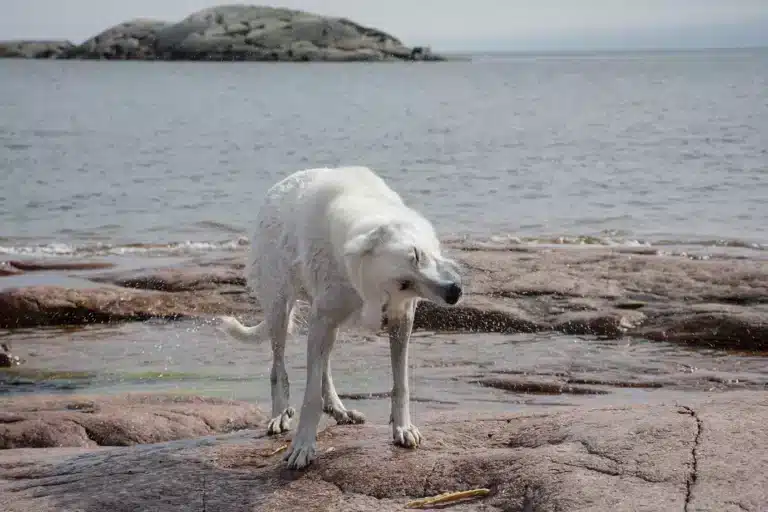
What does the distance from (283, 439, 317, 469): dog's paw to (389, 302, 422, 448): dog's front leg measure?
18.9 inches

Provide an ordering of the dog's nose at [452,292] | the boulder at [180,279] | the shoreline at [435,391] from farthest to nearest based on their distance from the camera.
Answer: the boulder at [180,279] → the shoreline at [435,391] → the dog's nose at [452,292]

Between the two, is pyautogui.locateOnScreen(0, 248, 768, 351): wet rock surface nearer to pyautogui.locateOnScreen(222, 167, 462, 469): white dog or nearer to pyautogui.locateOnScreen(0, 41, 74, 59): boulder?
pyautogui.locateOnScreen(222, 167, 462, 469): white dog

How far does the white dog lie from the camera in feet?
18.0

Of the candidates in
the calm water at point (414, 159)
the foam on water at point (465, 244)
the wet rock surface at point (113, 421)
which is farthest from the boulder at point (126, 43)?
the wet rock surface at point (113, 421)

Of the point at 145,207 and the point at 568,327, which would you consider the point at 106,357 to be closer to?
the point at 568,327

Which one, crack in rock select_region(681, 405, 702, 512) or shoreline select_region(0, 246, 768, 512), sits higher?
crack in rock select_region(681, 405, 702, 512)

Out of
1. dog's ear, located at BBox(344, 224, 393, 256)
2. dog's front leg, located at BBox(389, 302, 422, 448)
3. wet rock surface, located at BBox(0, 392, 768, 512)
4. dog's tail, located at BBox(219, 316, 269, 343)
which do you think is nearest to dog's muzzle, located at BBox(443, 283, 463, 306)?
dog's ear, located at BBox(344, 224, 393, 256)

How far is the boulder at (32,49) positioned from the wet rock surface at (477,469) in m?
168

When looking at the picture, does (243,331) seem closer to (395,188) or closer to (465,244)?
(465,244)

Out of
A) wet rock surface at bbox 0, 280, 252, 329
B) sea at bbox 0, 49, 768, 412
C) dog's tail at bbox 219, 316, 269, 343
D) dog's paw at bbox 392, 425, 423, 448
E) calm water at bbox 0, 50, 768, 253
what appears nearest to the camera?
dog's paw at bbox 392, 425, 423, 448

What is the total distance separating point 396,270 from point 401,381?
1.21 meters

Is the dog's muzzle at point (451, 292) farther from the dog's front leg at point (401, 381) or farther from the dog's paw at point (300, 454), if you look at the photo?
the dog's paw at point (300, 454)

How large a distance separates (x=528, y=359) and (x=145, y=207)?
16.0 m

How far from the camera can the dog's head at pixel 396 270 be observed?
5352 mm
